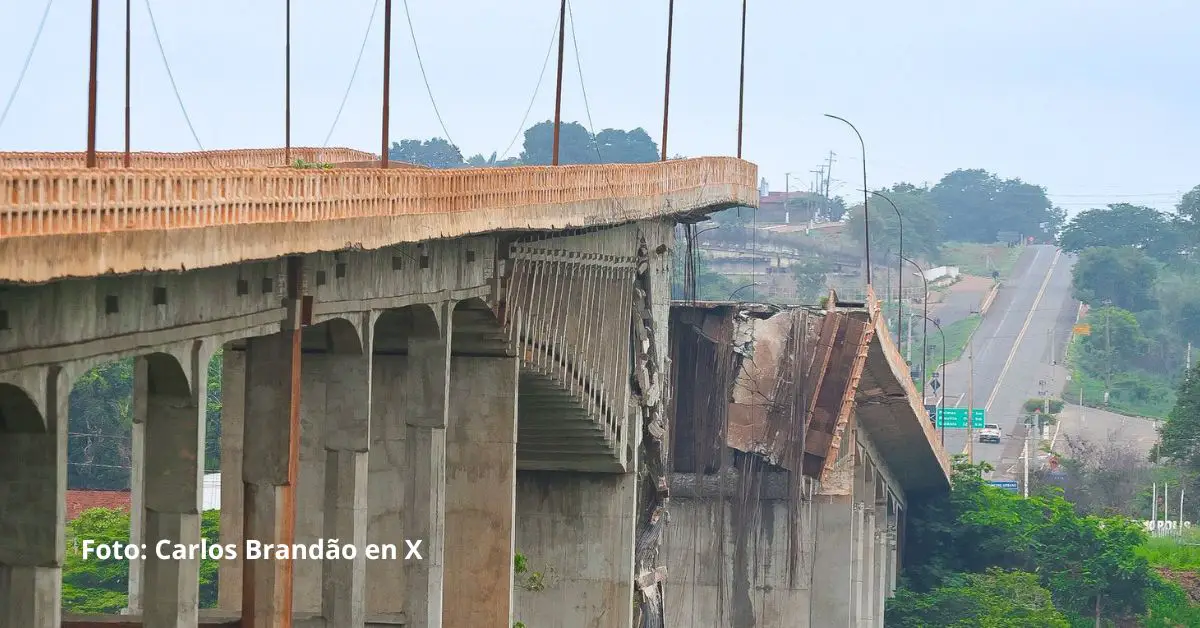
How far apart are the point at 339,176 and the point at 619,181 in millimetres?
15613

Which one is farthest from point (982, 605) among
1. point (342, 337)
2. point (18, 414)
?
point (18, 414)

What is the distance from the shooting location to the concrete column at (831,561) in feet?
202

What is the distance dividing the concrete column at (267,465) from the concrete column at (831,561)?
38502mm

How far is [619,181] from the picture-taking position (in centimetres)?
3931

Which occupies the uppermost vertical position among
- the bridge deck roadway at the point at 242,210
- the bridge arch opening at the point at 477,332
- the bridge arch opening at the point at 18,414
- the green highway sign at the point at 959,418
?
the bridge deck roadway at the point at 242,210

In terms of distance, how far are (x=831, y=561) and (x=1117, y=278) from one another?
134 m

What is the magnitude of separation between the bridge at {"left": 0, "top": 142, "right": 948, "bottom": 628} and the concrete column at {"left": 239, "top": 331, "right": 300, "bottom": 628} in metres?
0.03

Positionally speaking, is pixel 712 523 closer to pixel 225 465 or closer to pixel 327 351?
pixel 225 465

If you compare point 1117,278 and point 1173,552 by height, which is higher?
point 1117,278

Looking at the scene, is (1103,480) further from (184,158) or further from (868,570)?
(184,158)

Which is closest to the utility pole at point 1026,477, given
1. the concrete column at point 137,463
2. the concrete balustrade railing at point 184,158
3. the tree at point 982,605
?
the tree at point 982,605

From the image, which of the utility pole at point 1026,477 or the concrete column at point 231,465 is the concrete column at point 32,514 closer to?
the concrete column at point 231,465

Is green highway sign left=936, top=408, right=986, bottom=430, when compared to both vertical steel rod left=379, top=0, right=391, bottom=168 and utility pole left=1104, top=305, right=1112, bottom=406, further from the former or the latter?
vertical steel rod left=379, top=0, right=391, bottom=168

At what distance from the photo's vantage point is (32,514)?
1867cm
